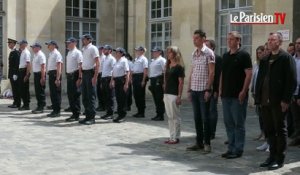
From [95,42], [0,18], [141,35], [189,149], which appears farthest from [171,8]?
[189,149]

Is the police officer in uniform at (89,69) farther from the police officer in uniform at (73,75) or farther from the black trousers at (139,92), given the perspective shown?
the black trousers at (139,92)

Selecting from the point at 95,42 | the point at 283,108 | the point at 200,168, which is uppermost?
the point at 95,42

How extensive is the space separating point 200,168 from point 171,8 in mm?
13737

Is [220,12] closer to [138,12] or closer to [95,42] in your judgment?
[138,12]

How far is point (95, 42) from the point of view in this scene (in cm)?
2375

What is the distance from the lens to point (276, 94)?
724 centimetres

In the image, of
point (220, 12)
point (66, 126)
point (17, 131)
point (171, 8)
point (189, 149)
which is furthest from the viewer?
point (171, 8)

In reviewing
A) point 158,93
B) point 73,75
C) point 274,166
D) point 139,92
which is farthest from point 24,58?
point 274,166

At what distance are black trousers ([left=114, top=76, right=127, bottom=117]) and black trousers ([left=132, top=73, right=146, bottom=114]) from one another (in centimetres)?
141

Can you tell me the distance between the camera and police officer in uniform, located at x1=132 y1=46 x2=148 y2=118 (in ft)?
45.4

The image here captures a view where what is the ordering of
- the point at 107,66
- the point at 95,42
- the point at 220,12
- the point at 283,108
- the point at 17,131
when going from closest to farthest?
1. the point at 283,108
2. the point at 17,131
3. the point at 107,66
4. the point at 220,12
5. the point at 95,42

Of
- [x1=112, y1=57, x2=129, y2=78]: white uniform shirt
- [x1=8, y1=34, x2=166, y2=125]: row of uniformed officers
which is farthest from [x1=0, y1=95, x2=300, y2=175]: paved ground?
[x1=112, y1=57, x2=129, y2=78]: white uniform shirt

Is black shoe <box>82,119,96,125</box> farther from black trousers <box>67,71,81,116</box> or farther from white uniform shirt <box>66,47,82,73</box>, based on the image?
white uniform shirt <box>66,47,82,73</box>

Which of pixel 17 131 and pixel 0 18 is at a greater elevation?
pixel 0 18
